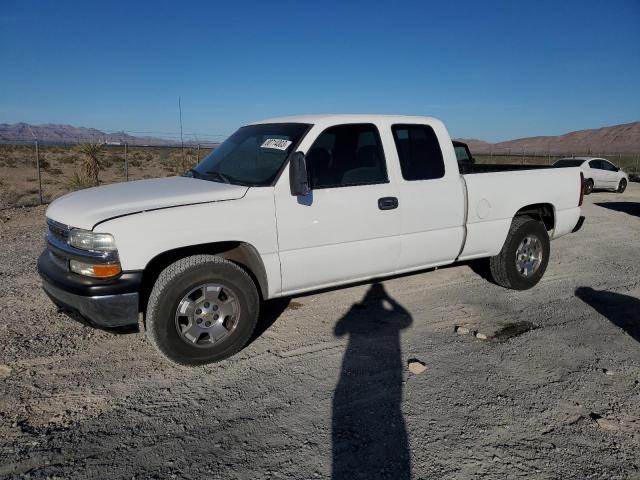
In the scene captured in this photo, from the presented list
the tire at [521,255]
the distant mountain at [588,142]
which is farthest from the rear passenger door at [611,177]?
the distant mountain at [588,142]

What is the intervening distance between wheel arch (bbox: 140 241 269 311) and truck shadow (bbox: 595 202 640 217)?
40.0ft

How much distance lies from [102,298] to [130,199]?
81 cm

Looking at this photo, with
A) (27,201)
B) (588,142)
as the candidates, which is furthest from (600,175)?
(588,142)

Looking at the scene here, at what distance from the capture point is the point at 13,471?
8.52 feet

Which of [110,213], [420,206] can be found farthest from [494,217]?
[110,213]

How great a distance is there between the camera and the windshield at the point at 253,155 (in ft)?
13.7

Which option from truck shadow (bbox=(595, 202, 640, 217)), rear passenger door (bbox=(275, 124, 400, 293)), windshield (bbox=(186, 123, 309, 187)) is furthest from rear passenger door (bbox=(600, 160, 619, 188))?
windshield (bbox=(186, 123, 309, 187))

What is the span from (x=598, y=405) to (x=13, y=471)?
11.9 ft

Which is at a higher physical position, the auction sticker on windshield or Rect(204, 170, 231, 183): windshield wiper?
the auction sticker on windshield

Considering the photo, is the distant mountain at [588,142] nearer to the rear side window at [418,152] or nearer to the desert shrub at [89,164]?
the desert shrub at [89,164]

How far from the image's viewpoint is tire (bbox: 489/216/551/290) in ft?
18.4

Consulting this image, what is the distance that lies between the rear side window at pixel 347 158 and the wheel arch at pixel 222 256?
804mm

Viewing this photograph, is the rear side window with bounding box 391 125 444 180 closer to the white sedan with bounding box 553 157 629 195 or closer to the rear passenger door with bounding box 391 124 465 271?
the rear passenger door with bounding box 391 124 465 271

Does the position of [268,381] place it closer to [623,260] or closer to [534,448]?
[534,448]
